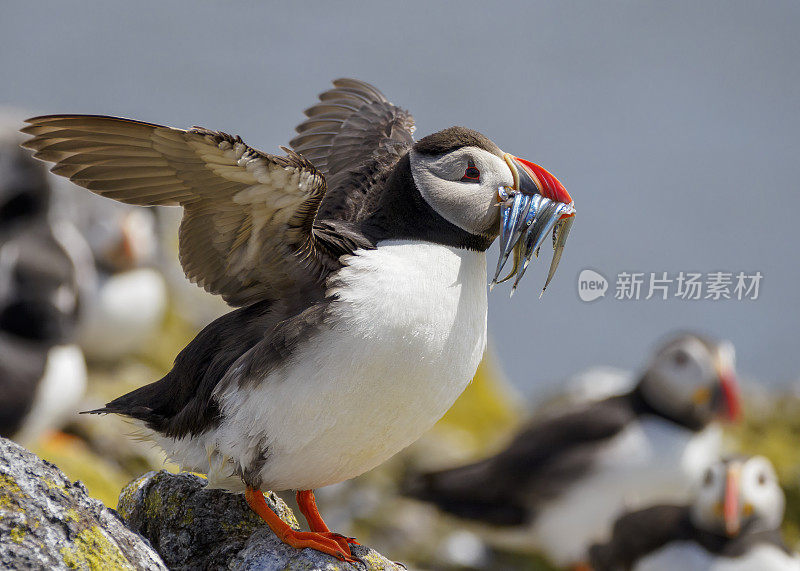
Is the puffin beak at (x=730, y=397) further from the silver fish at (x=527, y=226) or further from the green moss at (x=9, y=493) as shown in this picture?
the green moss at (x=9, y=493)

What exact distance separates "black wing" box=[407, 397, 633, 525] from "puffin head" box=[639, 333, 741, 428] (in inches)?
16.5

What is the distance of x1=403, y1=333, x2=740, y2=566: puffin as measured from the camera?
10359 millimetres

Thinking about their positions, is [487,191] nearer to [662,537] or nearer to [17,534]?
[17,534]

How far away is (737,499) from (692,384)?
1984 mm

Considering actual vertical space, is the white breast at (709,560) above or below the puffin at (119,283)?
below

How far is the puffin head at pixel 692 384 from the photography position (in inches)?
421

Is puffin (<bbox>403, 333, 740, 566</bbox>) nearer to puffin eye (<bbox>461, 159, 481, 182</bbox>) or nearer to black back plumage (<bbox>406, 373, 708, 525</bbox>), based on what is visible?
black back plumage (<bbox>406, 373, 708, 525</bbox>)

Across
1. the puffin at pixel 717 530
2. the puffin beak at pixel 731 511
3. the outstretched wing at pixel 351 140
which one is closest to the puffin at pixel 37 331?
the outstretched wing at pixel 351 140

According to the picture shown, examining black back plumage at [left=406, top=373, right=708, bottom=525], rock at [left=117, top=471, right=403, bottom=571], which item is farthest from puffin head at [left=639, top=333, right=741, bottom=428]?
rock at [left=117, top=471, right=403, bottom=571]

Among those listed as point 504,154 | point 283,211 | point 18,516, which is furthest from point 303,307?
point 18,516

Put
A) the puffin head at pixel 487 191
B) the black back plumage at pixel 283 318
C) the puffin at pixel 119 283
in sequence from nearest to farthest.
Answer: the black back plumage at pixel 283 318
the puffin head at pixel 487 191
the puffin at pixel 119 283

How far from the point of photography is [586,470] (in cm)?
1030

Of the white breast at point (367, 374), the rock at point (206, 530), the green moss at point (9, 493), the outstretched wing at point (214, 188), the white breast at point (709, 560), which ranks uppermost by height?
the outstretched wing at point (214, 188)

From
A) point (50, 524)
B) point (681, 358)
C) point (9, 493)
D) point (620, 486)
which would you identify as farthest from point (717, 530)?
point (9, 493)
